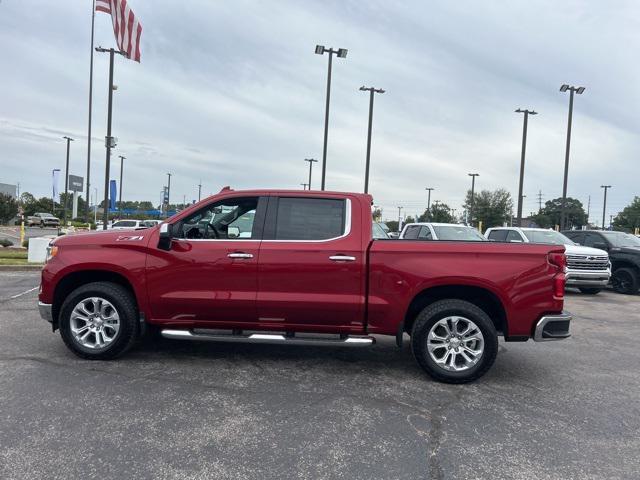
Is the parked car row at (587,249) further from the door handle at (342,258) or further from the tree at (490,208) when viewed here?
the tree at (490,208)

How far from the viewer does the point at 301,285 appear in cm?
498

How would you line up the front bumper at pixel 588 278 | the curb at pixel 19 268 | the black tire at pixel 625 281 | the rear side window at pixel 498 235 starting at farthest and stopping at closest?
the rear side window at pixel 498 235
the curb at pixel 19 268
the black tire at pixel 625 281
the front bumper at pixel 588 278

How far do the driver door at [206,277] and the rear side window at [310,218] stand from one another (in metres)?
0.22

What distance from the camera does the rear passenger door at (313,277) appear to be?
4.95 metres

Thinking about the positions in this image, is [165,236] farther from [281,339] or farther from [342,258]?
[342,258]

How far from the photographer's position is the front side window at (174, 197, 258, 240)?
524 cm

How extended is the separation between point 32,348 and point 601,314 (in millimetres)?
9939

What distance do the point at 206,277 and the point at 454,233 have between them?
9.76 meters

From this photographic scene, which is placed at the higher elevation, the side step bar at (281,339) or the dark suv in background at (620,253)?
the dark suv in background at (620,253)

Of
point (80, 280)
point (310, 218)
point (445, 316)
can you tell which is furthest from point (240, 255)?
point (445, 316)

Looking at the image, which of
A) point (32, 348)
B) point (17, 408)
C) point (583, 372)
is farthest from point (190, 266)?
point (583, 372)

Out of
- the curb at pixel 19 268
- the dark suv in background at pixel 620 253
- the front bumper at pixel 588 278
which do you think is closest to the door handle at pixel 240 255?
the front bumper at pixel 588 278

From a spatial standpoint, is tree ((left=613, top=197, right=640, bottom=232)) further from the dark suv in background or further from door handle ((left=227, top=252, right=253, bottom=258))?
door handle ((left=227, top=252, right=253, bottom=258))

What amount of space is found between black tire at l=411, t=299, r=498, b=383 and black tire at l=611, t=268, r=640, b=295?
11219 millimetres
